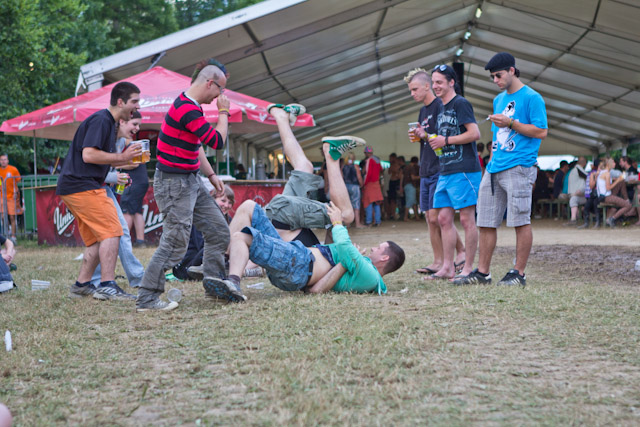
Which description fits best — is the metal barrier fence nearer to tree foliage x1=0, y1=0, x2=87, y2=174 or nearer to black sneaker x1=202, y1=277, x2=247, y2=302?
tree foliage x1=0, y1=0, x2=87, y2=174

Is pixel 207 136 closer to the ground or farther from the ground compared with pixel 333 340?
farther from the ground

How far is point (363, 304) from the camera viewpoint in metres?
4.39

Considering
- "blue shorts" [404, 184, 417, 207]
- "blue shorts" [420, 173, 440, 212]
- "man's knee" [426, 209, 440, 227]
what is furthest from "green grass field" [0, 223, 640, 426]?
"blue shorts" [404, 184, 417, 207]

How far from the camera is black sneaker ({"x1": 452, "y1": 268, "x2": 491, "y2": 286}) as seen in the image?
17.5 ft

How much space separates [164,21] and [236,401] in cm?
3517

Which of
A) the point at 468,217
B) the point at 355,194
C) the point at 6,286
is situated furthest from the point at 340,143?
the point at 355,194

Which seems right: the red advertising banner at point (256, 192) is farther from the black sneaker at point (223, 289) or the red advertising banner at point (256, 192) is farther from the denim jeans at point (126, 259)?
the black sneaker at point (223, 289)

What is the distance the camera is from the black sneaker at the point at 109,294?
16.7ft

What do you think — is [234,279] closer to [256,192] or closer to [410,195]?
[256,192]

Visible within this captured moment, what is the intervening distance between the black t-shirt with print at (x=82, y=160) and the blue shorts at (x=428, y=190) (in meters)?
2.88

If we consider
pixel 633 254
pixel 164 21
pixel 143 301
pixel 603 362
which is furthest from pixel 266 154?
pixel 603 362

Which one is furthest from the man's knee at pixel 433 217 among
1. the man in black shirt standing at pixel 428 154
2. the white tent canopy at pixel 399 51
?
the white tent canopy at pixel 399 51

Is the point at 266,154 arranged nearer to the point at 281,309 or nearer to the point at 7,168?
the point at 7,168

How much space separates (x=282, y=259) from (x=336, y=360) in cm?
171
